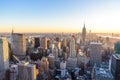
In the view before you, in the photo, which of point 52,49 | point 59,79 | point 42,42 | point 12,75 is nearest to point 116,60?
point 59,79

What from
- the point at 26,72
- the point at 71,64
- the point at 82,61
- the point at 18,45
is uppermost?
the point at 18,45

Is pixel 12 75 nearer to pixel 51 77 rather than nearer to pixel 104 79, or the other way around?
pixel 51 77

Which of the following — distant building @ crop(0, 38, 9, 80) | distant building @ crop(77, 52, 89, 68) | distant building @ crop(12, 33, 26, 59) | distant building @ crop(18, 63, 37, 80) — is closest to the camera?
distant building @ crop(18, 63, 37, 80)

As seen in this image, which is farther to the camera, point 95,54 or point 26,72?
point 95,54

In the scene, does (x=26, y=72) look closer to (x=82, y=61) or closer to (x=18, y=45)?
(x=82, y=61)

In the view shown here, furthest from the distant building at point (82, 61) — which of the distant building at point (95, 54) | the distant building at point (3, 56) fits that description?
the distant building at point (3, 56)

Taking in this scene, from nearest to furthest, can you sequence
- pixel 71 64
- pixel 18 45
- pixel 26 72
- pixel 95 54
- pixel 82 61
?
1. pixel 26 72
2. pixel 71 64
3. pixel 82 61
4. pixel 95 54
5. pixel 18 45

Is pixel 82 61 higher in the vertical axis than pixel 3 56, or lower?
lower


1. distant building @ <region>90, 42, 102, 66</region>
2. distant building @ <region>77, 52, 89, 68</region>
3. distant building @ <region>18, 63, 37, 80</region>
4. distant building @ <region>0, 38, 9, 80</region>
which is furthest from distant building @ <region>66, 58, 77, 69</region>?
distant building @ <region>0, 38, 9, 80</region>

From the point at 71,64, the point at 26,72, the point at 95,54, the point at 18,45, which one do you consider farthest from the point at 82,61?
the point at 26,72

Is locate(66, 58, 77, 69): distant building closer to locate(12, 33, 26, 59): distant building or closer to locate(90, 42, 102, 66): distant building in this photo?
locate(90, 42, 102, 66): distant building

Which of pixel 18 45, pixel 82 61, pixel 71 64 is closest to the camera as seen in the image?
pixel 71 64
